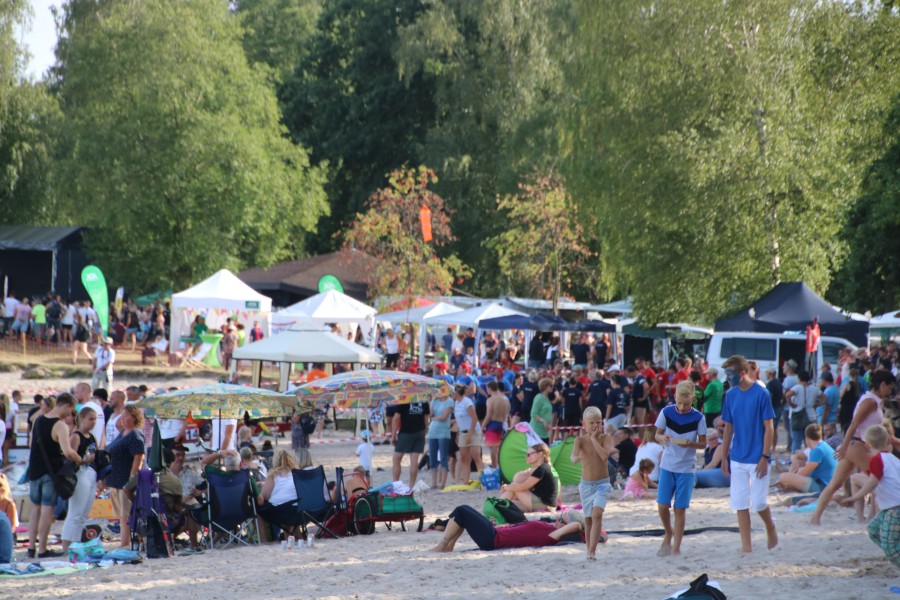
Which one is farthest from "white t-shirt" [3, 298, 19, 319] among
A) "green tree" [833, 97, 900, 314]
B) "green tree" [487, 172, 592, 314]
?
"green tree" [833, 97, 900, 314]

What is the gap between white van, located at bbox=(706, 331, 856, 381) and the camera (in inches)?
822

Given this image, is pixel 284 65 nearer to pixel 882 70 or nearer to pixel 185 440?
pixel 882 70

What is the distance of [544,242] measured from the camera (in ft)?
119

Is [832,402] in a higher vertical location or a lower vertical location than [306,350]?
lower

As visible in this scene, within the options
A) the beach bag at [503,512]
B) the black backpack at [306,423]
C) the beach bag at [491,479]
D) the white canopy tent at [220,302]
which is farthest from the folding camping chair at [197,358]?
the beach bag at [503,512]

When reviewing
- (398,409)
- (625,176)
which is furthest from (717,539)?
(625,176)

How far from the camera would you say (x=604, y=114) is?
2509cm

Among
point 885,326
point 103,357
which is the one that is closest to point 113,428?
point 103,357

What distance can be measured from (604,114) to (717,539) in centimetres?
1565

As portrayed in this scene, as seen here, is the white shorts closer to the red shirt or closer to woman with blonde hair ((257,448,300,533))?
the red shirt

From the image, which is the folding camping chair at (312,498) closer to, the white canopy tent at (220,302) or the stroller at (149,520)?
the stroller at (149,520)

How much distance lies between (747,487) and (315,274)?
1217 inches

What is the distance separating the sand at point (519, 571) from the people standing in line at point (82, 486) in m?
0.62

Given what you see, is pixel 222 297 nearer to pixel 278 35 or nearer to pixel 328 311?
pixel 328 311
